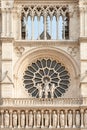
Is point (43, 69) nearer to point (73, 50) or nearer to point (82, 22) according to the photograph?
point (73, 50)

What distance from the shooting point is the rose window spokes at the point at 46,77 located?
30734 millimetres

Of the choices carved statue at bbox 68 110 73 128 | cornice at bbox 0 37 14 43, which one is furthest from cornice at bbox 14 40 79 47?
carved statue at bbox 68 110 73 128

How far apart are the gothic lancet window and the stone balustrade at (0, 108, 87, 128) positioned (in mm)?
3105

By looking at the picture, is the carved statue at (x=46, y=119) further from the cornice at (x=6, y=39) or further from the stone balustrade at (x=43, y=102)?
the cornice at (x=6, y=39)

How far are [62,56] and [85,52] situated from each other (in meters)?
1.00

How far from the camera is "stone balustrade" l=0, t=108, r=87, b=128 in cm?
2947

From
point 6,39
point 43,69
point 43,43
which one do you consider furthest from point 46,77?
point 6,39

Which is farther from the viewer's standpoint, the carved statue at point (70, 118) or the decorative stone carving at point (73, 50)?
the decorative stone carving at point (73, 50)

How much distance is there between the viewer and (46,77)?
3086 cm

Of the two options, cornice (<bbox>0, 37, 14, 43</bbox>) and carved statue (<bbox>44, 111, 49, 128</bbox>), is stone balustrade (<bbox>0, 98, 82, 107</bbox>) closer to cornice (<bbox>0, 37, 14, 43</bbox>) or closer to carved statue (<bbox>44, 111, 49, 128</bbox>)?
carved statue (<bbox>44, 111, 49, 128</bbox>)

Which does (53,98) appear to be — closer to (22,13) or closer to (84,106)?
(84,106)

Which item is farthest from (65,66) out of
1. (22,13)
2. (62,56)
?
(22,13)

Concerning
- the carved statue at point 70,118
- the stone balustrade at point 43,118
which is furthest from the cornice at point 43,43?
the carved statue at point 70,118

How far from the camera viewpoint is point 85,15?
101 ft
